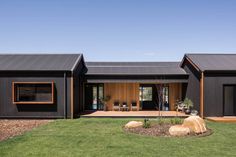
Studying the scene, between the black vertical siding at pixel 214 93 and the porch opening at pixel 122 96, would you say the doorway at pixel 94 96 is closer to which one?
the porch opening at pixel 122 96

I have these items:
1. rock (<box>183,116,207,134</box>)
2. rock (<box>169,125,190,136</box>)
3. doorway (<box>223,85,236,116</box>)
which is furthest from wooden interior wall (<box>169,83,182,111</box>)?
rock (<box>169,125,190,136</box>)

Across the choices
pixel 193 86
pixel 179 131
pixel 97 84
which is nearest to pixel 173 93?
pixel 193 86

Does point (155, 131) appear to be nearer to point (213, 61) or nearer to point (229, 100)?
point (229, 100)

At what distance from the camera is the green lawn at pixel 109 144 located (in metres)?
9.16

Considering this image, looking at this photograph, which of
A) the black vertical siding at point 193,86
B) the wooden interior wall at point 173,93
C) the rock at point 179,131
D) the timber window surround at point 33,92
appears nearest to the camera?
the rock at point 179,131

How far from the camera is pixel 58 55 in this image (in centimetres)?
2156

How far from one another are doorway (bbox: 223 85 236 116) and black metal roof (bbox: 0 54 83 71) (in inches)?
438

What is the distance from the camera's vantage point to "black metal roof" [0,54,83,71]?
18.6m

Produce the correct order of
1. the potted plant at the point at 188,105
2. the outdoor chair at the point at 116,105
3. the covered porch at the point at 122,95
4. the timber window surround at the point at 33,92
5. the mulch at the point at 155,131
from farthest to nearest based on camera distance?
the covered porch at the point at 122,95
the outdoor chair at the point at 116,105
the potted plant at the point at 188,105
the timber window surround at the point at 33,92
the mulch at the point at 155,131

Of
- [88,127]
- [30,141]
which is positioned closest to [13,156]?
[30,141]

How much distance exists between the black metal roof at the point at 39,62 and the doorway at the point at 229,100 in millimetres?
11116

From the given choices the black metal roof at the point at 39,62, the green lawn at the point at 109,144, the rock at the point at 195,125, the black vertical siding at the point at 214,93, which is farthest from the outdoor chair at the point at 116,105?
the rock at the point at 195,125

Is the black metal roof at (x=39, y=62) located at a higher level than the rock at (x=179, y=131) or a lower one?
higher

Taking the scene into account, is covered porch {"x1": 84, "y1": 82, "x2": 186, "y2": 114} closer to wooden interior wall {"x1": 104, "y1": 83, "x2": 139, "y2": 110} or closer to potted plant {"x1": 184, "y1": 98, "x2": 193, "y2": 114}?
wooden interior wall {"x1": 104, "y1": 83, "x2": 139, "y2": 110}
